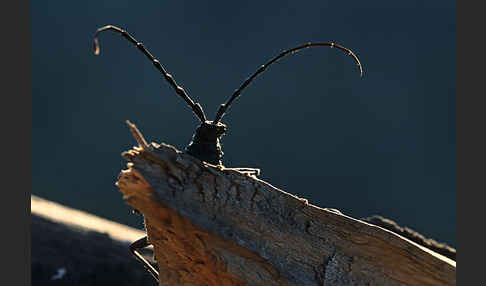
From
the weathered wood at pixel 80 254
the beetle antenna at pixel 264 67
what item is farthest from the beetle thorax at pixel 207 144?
the weathered wood at pixel 80 254

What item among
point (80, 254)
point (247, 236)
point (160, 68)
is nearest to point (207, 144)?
point (160, 68)

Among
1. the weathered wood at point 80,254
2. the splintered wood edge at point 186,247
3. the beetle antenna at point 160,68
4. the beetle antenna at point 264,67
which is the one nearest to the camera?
the splintered wood edge at point 186,247

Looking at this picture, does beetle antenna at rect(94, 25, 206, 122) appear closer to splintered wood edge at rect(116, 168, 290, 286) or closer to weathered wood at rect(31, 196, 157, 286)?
splintered wood edge at rect(116, 168, 290, 286)

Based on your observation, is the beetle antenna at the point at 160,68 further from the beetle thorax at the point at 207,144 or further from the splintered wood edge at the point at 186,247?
the splintered wood edge at the point at 186,247

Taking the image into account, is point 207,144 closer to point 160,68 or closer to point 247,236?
point 160,68

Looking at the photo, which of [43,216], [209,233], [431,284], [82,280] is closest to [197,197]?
[209,233]

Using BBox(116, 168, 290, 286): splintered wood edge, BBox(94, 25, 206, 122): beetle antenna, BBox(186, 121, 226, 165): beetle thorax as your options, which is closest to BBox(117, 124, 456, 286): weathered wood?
BBox(116, 168, 290, 286): splintered wood edge
